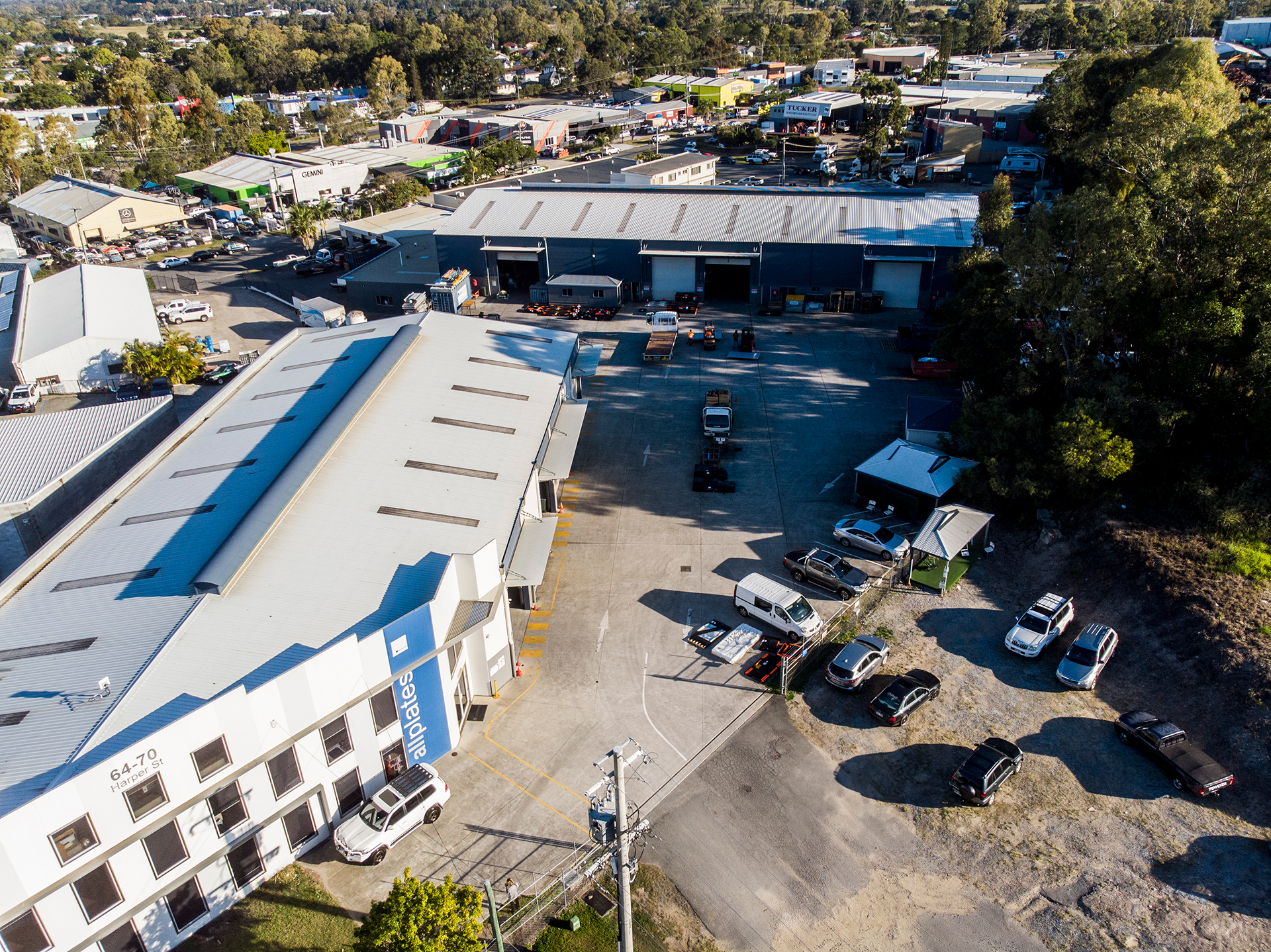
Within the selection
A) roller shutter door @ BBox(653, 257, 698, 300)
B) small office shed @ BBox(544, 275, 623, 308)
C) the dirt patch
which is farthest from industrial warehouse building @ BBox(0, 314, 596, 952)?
roller shutter door @ BBox(653, 257, 698, 300)

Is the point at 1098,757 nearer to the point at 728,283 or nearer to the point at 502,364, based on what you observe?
the point at 502,364

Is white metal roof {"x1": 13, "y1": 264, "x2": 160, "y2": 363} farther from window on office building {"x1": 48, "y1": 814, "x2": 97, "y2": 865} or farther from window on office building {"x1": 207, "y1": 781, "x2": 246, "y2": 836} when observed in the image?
window on office building {"x1": 48, "y1": 814, "x2": 97, "y2": 865}

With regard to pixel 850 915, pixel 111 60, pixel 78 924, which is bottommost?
pixel 850 915

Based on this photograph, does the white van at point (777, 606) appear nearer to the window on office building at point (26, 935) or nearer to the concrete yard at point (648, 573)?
the concrete yard at point (648, 573)

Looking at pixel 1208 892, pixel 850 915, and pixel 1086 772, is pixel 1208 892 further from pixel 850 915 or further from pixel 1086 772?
pixel 850 915

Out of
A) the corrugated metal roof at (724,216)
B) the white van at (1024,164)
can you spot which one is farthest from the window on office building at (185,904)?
the white van at (1024,164)

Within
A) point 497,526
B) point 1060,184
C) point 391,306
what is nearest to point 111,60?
point 391,306

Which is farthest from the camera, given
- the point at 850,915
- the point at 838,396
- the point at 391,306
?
the point at 391,306
